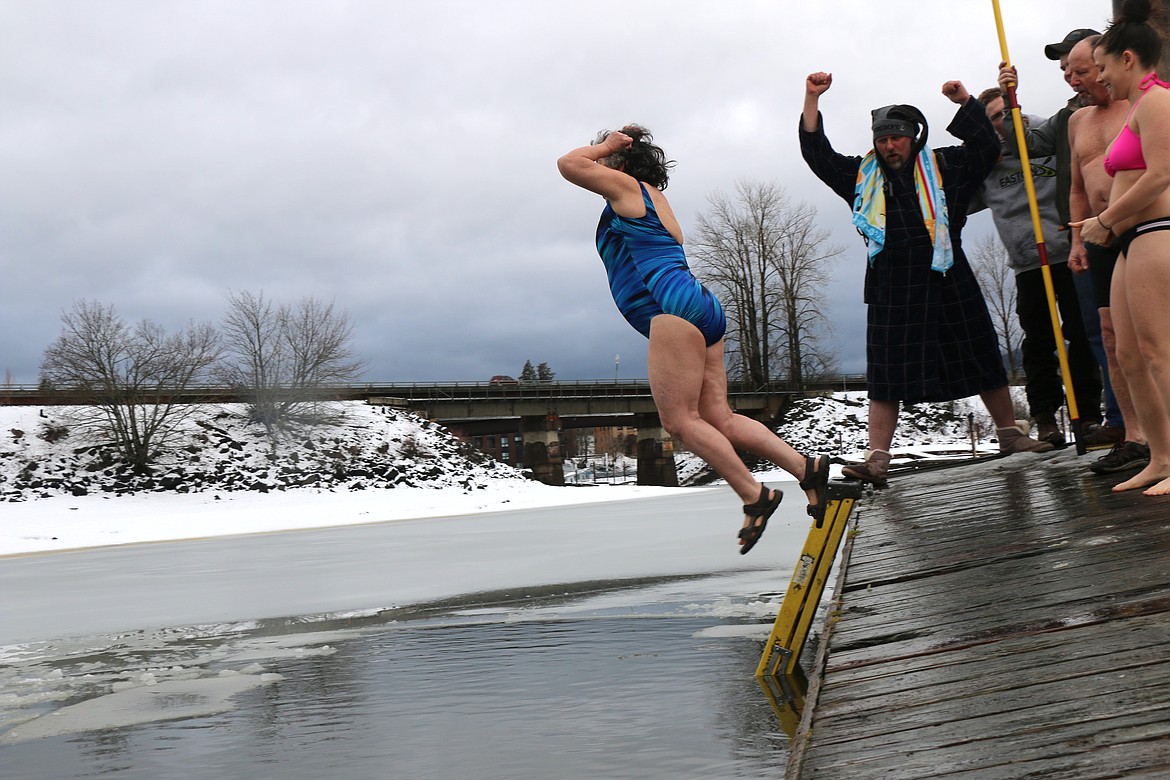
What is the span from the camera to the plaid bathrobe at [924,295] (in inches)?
201

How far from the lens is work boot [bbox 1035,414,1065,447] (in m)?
5.99

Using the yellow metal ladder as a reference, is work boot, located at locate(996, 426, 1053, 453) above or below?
above

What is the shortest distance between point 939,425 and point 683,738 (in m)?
36.5

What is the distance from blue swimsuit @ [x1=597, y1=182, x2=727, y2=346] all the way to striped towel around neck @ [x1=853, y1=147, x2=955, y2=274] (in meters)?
1.58

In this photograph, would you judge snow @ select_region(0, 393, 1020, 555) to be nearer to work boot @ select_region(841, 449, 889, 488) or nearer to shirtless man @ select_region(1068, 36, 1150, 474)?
work boot @ select_region(841, 449, 889, 488)

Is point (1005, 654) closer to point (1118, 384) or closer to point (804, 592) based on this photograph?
point (804, 592)

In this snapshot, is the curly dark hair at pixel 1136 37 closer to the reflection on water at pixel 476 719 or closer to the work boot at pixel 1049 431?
the reflection on water at pixel 476 719

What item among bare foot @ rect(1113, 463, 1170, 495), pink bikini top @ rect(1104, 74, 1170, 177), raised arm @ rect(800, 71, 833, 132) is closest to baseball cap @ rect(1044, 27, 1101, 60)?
raised arm @ rect(800, 71, 833, 132)

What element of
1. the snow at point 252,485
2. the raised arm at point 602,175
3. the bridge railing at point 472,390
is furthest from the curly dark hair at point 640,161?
the bridge railing at point 472,390

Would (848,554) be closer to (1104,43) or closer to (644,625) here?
(644,625)

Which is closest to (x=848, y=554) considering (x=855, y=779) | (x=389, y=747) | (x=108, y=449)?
(x=389, y=747)

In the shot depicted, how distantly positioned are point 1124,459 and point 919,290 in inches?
50.1

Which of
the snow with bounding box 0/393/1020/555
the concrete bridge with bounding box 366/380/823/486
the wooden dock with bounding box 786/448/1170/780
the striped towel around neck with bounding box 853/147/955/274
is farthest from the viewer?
→ the concrete bridge with bounding box 366/380/823/486

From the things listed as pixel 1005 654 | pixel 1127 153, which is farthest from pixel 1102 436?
pixel 1005 654
